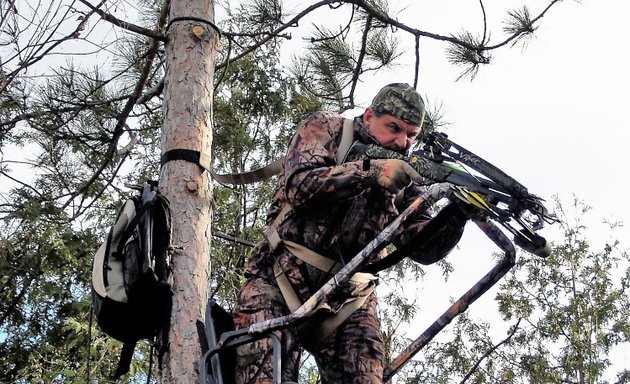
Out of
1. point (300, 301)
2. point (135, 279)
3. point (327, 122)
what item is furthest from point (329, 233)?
point (135, 279)

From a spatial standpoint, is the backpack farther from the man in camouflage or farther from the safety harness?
the safety harness

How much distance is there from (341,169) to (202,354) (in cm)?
84

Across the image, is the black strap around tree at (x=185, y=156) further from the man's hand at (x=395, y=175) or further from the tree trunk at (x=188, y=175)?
the man's hand at (x=395, y=175)

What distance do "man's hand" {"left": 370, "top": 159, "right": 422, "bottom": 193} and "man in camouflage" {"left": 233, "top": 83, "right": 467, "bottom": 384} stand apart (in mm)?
127

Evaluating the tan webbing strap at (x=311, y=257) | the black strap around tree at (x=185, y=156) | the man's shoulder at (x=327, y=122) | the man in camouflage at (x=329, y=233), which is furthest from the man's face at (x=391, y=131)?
the black strap around tree at (x=185, y=156)

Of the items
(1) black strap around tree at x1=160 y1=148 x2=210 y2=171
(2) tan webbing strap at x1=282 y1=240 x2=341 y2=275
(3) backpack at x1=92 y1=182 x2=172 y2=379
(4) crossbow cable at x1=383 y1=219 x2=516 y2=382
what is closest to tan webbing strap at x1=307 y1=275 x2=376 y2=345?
(2) tan webbing strap at x1=282 y1=240 x2=341 y2=275

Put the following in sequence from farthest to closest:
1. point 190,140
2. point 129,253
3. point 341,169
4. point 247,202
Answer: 1. point 247,202
2. point 190,140
3. point 129,253
4. point 341,169

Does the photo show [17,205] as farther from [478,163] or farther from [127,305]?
[478,163]

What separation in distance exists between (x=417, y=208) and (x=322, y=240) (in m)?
0.47

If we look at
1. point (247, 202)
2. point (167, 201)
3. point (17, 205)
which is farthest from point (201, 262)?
point (247, 202)

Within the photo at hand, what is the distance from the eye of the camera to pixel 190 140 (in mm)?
3979

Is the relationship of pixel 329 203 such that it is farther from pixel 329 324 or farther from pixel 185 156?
pixel 185 156

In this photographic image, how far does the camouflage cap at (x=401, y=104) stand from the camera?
3.51 m

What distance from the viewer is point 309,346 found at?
3533 millimetres
